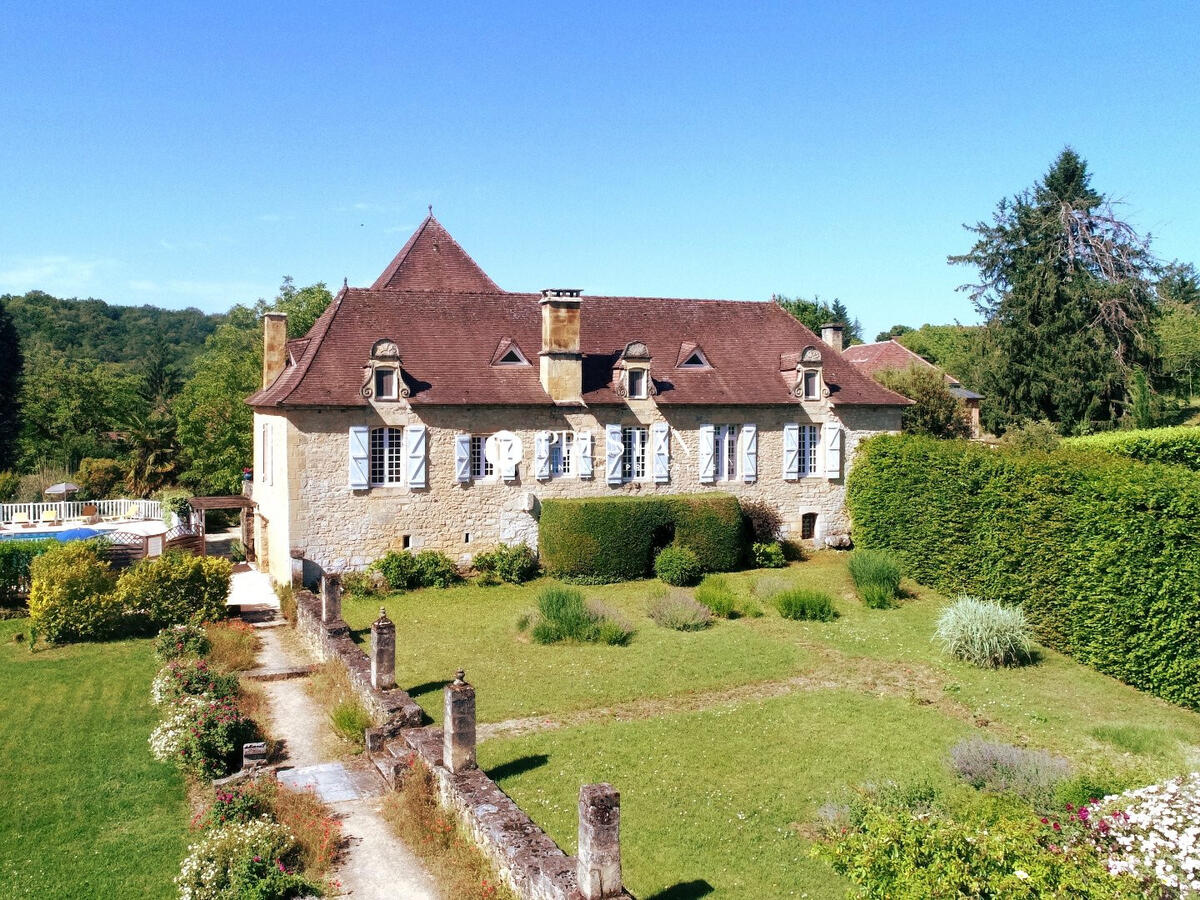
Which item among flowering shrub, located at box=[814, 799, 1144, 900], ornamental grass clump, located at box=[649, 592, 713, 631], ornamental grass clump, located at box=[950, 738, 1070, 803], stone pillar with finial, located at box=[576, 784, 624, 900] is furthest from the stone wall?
flowering shrub, located at box=[814, 799, 1144, 900]

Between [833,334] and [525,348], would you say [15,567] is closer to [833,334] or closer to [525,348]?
[525,348]

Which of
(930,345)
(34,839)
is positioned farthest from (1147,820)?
(930,345)

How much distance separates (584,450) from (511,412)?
2.26m

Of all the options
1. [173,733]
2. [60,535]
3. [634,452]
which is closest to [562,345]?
[634,452]

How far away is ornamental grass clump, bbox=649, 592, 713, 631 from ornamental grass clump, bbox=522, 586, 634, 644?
1102mm

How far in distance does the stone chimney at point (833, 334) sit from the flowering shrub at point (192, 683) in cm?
2129

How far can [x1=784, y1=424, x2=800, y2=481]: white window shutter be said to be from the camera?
26.0m

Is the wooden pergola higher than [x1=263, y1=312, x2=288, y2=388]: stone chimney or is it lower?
lower

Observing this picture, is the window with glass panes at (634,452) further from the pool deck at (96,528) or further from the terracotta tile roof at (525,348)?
the pool deck at (96,528)

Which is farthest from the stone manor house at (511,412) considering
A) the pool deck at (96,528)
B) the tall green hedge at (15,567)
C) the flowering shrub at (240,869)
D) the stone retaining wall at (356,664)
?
the flowering shrub at (240,869)

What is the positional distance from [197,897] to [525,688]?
7042 mm

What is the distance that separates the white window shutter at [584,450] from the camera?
24.1 m

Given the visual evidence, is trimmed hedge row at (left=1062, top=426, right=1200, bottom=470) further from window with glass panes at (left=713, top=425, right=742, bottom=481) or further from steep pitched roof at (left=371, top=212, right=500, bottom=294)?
steep pitched roof at (left=371, top=212, right=500, bottom=294)

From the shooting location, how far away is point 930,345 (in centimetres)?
6962
